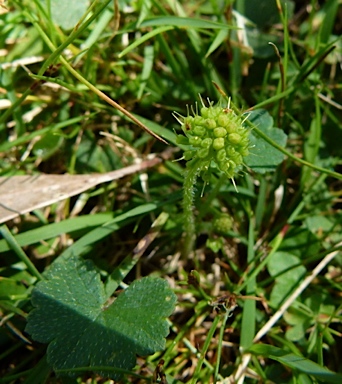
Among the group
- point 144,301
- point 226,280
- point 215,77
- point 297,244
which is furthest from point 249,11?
point 144,301

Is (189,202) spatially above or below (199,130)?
below

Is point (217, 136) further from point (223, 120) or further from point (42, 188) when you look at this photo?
point (42, 188)

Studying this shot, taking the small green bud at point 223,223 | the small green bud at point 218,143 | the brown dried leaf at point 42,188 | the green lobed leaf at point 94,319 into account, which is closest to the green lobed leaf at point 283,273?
the small green bud at point 223,223

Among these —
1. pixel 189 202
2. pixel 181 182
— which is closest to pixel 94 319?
pixel 189 202

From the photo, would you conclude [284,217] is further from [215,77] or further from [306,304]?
[215,77]

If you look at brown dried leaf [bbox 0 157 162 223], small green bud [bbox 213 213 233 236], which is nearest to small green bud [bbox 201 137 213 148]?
small green bud [bbox 213 213 233 236]

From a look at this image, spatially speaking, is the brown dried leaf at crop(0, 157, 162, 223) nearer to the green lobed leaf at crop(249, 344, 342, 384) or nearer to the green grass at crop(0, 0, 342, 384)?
the green grass at crop(0, 0, 342, 384)
